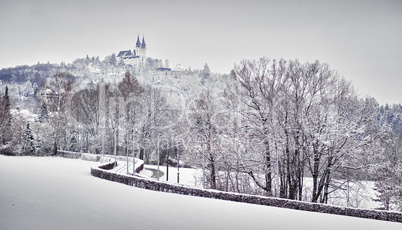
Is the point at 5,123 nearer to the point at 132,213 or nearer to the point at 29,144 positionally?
the point at 29,144

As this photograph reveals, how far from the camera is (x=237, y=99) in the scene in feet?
83.1

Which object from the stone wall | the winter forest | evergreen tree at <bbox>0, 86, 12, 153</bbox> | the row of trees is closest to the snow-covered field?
the stone wall

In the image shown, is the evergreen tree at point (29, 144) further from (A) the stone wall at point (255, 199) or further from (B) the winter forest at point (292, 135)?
(A) the stone wall at point (255, 199)

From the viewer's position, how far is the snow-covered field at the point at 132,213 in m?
10.2

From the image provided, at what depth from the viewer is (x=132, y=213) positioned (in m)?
12.4

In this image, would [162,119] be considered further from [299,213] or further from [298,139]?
[299,213]

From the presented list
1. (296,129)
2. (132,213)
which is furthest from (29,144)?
(132,213)

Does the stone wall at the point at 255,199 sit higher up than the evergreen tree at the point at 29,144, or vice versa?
the evergreen tree at the point at 29,144

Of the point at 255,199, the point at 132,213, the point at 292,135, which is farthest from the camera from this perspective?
the point at 292,135

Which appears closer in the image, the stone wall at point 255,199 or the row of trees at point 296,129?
the stone wall at point 255,199

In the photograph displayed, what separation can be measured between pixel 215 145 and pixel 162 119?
2098cm

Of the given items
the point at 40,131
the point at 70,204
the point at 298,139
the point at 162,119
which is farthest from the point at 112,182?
the point at 40,131

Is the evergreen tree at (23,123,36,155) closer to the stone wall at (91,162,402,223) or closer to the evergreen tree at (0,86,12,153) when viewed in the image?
the evergreen tree at (0,86,12,153)

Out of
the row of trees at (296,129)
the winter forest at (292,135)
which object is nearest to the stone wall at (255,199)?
the winter forest at (292,135)
